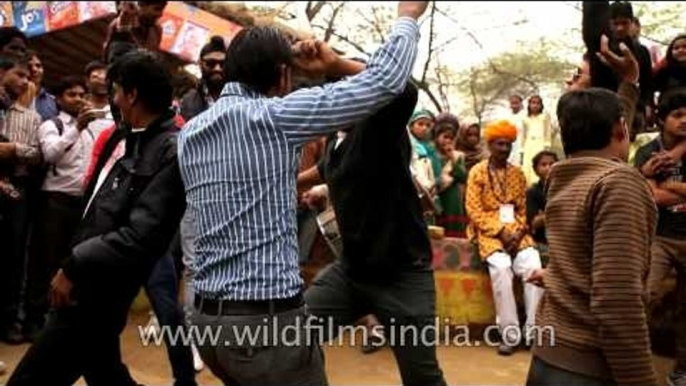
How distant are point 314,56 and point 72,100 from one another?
3173mm

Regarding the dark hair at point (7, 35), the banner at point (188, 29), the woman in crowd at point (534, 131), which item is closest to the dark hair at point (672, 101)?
the woman in crowd at point (534, 131)

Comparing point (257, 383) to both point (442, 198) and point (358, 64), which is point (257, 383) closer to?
point (358, 64)

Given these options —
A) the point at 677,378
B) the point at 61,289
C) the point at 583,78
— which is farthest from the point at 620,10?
the point at 61,289

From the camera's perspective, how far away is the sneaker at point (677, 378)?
3951 millimetres

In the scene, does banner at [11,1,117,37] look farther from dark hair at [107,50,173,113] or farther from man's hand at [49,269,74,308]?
man's hand at [49,269,74,308]

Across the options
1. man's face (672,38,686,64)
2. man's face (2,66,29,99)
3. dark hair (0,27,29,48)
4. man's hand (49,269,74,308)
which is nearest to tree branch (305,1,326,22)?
dark hair (0,27,29,48)

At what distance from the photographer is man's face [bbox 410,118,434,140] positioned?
7.14m

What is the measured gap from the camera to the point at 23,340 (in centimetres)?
480

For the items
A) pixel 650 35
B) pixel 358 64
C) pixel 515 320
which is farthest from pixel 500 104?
pixel 358 64

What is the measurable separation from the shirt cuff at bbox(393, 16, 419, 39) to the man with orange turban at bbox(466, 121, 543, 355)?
325cm

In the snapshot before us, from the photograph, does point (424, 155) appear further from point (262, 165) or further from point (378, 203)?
point (262, 165)

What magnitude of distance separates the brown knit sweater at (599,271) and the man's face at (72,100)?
12.6ft

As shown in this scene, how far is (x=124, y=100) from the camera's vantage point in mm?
2725

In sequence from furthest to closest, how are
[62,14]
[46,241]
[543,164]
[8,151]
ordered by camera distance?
[62,14] < [543,164] < [46,241] < [8,151]
